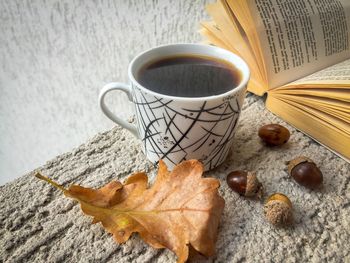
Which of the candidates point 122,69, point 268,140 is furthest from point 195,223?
point 122,69

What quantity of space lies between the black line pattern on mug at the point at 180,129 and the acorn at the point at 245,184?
5 cm

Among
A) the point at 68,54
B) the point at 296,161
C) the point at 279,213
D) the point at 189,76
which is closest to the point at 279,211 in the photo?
the point at 279,213

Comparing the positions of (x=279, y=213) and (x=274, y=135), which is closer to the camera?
(x=279, y=213)

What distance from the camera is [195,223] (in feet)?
1.64

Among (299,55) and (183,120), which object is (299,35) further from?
(183,120)

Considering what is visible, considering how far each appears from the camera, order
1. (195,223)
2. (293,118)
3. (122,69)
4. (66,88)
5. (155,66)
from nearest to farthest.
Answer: (195,223) < (155,66) < (293,118) < (122,69) < (66,88)

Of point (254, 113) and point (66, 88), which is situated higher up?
point (254, 113)

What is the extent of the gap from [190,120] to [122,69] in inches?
34.2

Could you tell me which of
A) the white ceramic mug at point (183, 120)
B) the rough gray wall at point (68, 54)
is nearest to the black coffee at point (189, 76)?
the white ceramic mug at point (183, 120)

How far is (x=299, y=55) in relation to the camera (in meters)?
0.83

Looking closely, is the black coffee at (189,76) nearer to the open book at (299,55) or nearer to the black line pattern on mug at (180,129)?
the black line pattern on mug at (180,129)

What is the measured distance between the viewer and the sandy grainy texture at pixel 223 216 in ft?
1.72

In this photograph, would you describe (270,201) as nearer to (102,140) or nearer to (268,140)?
(268,140)

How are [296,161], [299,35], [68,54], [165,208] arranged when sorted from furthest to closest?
[68,54], [299,35], [296,161], [165,208]
